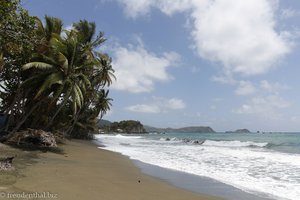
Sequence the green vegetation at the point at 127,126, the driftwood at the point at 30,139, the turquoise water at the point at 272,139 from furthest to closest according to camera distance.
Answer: the green vegetation at the point at 127,126 → the turquoise water at the point at 272,139 → the driftwood at the point at 30,139

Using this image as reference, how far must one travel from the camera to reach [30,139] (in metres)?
18.3

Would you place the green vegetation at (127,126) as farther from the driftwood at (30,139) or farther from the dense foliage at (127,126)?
the driftwood at (30,139)

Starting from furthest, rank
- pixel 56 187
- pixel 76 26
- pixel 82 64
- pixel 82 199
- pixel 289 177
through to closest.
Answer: pixel 76 26 < pixel 82 64 < pixel 289 177 < pixel 56 187 < pixel 82 199

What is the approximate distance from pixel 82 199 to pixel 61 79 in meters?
13.0

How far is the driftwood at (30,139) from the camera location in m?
17.9

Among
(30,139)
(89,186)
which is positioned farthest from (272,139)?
(89,186)

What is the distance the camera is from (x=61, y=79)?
19.2 m

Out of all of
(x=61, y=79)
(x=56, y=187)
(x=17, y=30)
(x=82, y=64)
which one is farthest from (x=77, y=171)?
(x=82, y=64)

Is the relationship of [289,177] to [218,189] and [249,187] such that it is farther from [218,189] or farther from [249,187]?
[218,189]

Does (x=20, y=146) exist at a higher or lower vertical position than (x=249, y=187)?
higher

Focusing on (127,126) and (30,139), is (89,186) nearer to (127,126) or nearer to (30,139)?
(30,139)

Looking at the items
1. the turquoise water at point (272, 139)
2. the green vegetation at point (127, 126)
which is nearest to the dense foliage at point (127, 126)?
the green vegetation at point (127, 126)

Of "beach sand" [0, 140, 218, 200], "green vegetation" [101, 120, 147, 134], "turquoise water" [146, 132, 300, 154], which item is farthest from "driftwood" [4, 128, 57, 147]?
"green vegetation" [101, 120, 147, 134]

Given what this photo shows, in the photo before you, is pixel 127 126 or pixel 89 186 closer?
pixel 89 186
